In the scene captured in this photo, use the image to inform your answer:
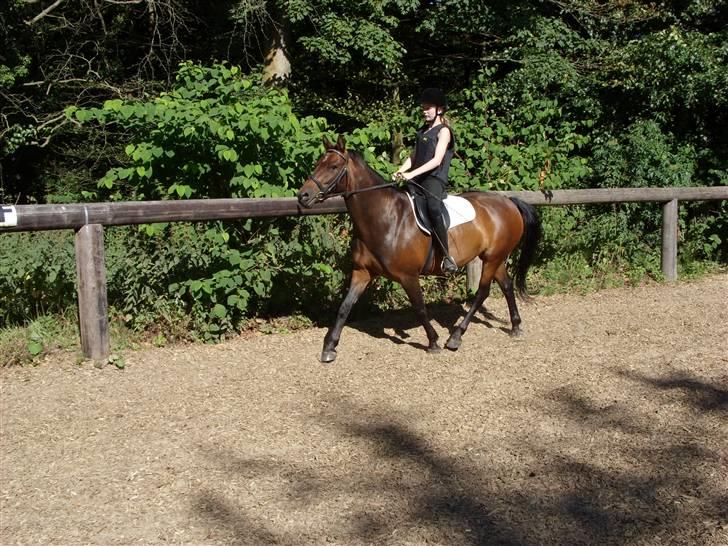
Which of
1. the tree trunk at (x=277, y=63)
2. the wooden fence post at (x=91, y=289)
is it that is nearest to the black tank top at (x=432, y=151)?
the wooden fence post at (x=91, y=289)

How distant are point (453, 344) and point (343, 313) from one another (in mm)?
1143

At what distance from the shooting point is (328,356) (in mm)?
6812

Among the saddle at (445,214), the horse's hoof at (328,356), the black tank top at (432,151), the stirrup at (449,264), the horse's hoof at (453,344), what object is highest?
the black tank top at (432,151)

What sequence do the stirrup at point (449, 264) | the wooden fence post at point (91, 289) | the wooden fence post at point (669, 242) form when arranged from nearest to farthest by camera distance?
1. the wooden fence post at point (91, 289)
2. the stirrup at point (449, 264)
3. the wooden fence post at point (669, 242)

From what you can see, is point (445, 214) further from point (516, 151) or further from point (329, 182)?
point (516, 151)

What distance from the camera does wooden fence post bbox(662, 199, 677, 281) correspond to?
11.1m

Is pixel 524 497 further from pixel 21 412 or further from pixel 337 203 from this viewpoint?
pixel 337 203

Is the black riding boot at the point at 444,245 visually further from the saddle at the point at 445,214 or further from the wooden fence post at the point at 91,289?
the wooden fence post at the point at 91,289

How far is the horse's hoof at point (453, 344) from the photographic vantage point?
7324 millimetres

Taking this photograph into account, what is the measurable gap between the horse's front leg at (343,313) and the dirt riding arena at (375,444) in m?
0.15

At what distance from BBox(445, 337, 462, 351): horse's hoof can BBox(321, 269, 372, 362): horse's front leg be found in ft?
3.27

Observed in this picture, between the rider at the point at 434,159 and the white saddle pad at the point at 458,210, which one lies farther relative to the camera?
the white saddle pad at the point at 458,210

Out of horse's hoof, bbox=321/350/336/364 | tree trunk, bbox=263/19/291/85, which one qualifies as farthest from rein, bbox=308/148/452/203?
tree trunk, bbox=263/19/291/85

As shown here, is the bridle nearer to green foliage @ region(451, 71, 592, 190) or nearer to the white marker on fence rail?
the white marker on fence rail
